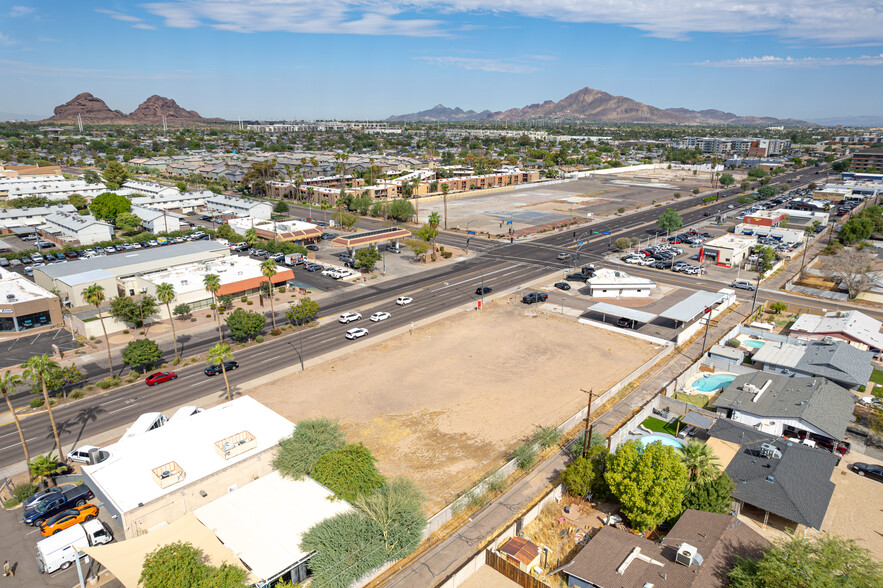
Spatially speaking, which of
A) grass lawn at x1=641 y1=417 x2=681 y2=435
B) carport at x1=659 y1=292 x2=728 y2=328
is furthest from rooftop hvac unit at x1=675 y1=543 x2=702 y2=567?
carport at x1=659 y1=292 x2=728 y2=328

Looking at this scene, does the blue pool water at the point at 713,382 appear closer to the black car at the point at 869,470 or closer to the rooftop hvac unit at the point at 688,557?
the black car at the point at 869,470

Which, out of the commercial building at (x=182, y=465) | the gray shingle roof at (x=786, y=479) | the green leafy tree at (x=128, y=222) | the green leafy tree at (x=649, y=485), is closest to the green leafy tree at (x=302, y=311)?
the commercial building at (x=182, y=465)

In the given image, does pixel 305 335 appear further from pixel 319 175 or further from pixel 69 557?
pixel 319 175

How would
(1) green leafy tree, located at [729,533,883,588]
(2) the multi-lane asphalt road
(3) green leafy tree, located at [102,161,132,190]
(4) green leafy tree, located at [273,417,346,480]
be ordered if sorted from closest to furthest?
(1) green leafy tree, located at [729,533,883,588]
(4) green leafy tree, located at [273,417,346,480]
(2) the multi-lane asphalt road
(3) green leafy tree, located at [102,161,132,190]

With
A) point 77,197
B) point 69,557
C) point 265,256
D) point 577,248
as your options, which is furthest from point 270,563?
point 77,197

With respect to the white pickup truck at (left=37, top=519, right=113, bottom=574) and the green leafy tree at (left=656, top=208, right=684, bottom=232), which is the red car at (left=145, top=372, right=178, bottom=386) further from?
the green leafy tree at (left=656, top=208, right=684, bottom=232)

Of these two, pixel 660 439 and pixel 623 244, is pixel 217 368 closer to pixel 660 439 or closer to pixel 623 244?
pixel 660 439

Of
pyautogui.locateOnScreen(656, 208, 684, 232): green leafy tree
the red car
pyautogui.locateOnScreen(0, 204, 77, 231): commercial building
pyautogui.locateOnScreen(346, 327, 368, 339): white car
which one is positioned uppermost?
pyautogui.locateOnScreen(0, 204, 77, 231): commercial building
